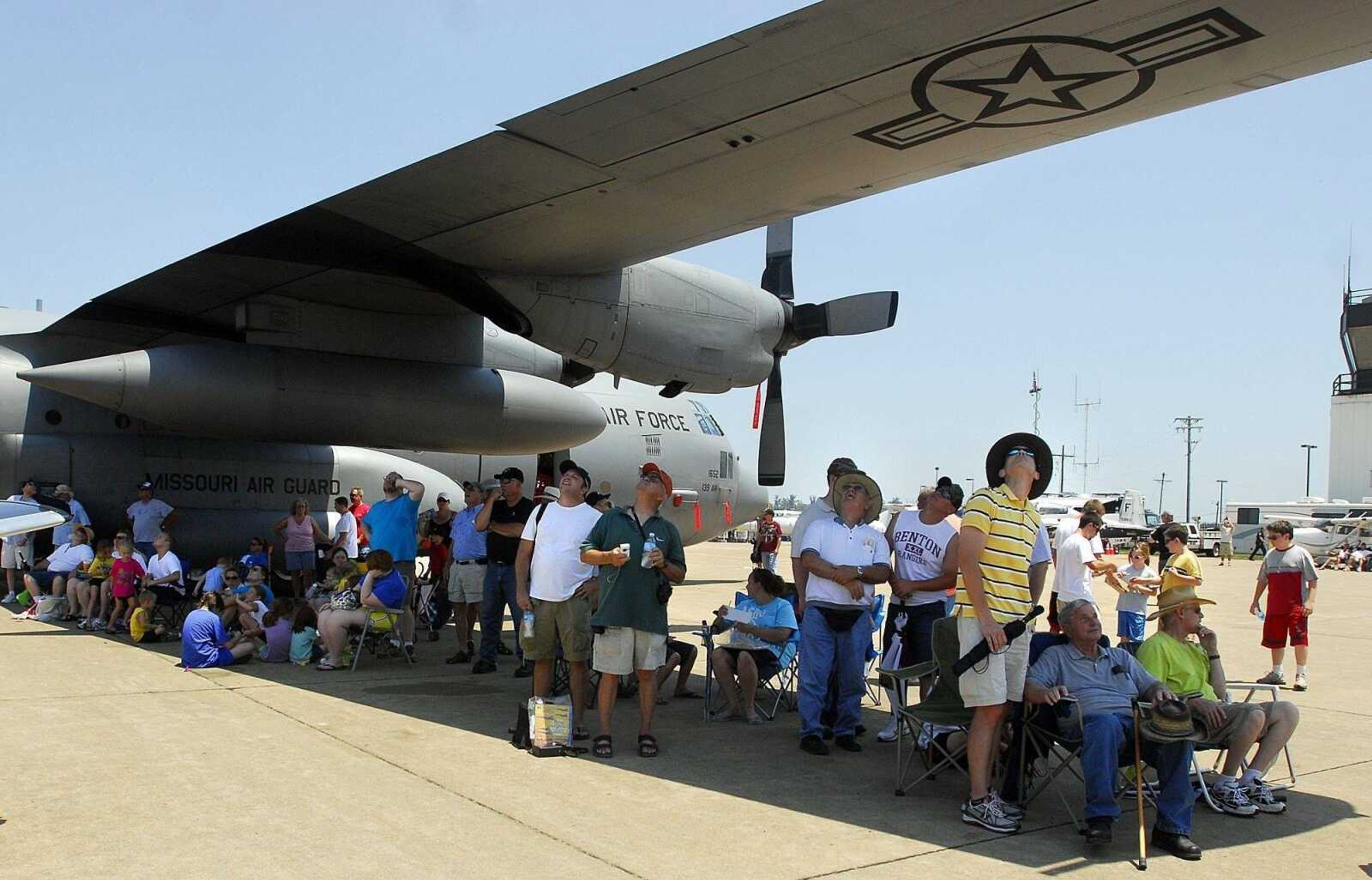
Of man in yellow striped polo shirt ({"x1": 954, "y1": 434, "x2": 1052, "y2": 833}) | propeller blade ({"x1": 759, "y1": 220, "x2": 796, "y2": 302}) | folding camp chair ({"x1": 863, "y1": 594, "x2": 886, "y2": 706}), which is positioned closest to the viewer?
man in yellow striped polo shirt ({"x1": 954, "y1": 434, "x2": 1052, "y2": 833})

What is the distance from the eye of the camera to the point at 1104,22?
5.75m

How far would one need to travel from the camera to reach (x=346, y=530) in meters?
12.4

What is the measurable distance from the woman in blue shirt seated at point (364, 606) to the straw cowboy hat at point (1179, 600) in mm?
5864

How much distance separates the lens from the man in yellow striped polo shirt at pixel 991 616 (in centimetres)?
502

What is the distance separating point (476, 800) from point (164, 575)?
6.73 meters

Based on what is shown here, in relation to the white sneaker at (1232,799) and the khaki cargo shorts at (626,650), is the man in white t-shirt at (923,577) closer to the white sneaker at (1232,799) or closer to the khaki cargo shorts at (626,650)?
the khaki cargo shorts at (626,650)

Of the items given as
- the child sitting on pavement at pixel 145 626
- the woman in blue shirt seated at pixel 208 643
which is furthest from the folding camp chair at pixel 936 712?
the child sitting on pavement at pixel 145 626

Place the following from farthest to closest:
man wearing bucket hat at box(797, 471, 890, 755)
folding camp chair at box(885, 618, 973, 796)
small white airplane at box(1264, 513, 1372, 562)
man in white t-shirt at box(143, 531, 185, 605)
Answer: small white airplane at box(1264, 513, 1372, 562), man in white t-shirt at box(143, 531, 185, 605), man wearing bucket hat at box(797, 471, 890, 755), folding camp chair at box(885, 618, 973, 796)

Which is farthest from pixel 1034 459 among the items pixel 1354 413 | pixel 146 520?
pixel 1354 413

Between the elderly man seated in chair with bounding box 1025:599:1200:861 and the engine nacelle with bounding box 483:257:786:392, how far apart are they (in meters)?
6.45

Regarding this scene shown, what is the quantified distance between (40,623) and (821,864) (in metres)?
9.61

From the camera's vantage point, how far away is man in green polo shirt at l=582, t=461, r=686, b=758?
20.8 ft

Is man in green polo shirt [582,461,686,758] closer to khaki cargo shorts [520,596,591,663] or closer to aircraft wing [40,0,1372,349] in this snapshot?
khaki cargo shorts [520,596,591,663]

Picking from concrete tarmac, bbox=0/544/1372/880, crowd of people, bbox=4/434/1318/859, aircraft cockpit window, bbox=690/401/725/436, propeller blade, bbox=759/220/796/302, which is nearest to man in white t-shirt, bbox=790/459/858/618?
crowd of people, bbox=4/434/1318/859
